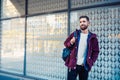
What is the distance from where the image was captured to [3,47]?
10.1 metres

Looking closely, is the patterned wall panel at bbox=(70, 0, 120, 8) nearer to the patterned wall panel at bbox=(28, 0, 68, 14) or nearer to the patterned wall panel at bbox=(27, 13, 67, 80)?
the patterned wall panel at bbox=(28, 0, 68, 14)

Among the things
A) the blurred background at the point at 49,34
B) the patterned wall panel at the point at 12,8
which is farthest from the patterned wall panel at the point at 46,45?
the patterned wall panel at the point at 12,8

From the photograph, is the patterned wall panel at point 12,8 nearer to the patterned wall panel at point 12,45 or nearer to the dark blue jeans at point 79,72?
the patterned wall panel at point 12,45

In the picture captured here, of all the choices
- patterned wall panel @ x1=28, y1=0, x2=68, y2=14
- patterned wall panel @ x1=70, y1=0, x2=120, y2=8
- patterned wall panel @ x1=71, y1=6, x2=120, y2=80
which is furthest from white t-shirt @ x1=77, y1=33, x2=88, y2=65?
patterned wall panel @ x1=28, y1=0, x2=68, y2=14

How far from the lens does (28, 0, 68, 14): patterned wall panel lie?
7.66 meters

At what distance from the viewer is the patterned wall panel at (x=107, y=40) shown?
20.6ft

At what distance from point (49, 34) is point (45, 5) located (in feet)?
2.86

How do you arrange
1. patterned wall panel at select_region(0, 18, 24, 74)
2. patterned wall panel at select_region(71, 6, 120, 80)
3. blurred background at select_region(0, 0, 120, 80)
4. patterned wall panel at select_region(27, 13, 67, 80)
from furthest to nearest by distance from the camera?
patterned wall panel at select_region(0, 18, 24, 74)
patterned wall panel at select_region(27, 13, 67, 80)
blurred background at select_region(0, 0, 120, 80)
patterned wall panel at select_region(71, 6, 120, 80)

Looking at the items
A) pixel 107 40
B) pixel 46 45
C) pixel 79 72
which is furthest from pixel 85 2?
pixel 79 72

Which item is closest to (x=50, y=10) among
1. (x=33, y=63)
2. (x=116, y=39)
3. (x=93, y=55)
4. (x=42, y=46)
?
(x=42, y=46)

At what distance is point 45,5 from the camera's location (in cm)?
823

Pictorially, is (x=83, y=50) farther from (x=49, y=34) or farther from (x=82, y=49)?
(x=49, y=34)

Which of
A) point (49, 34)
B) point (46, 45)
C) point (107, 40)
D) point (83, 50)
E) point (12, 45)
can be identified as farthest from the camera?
point (12, 45)

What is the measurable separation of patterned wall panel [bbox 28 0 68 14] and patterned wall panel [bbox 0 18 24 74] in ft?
2.17
